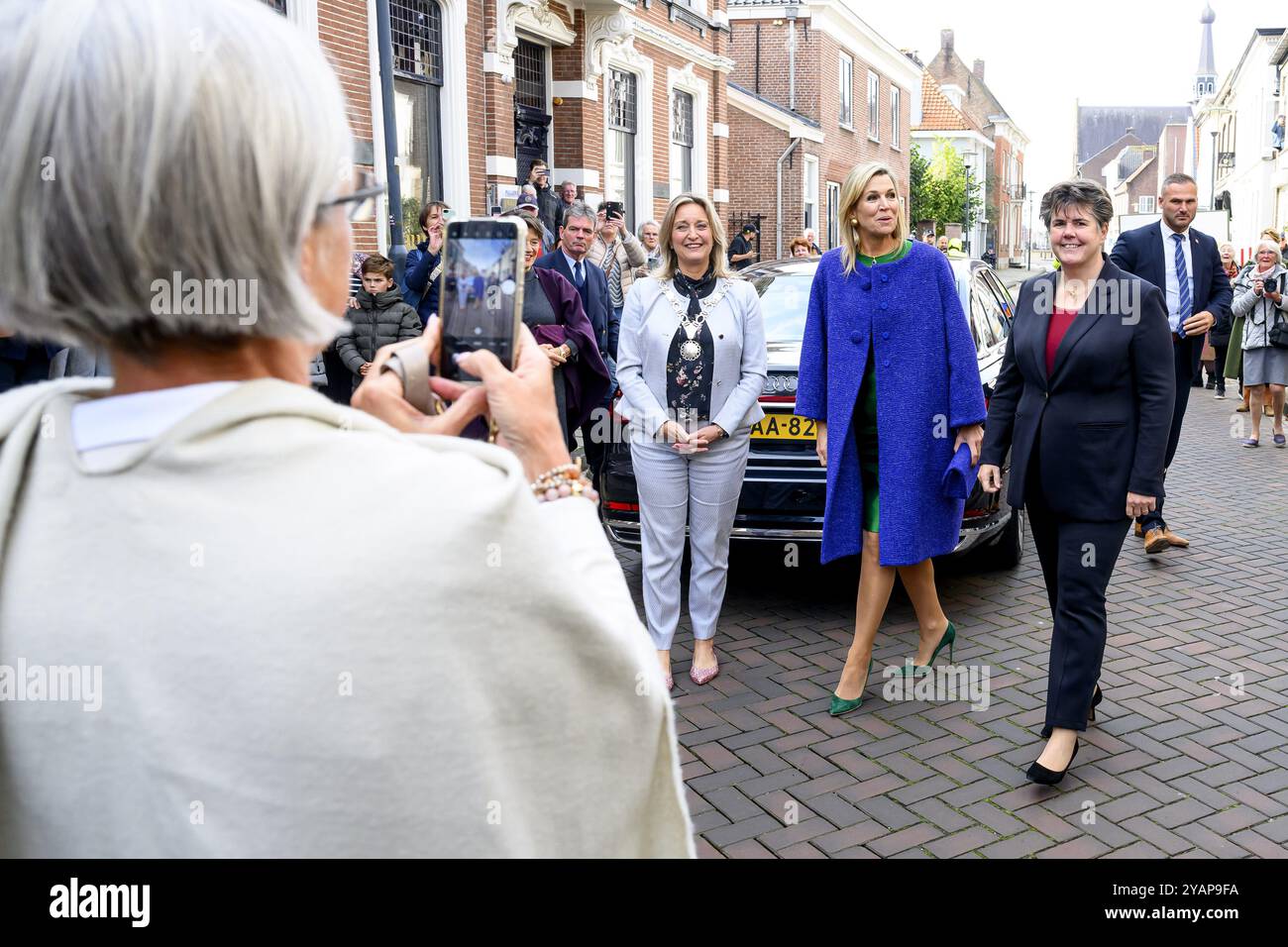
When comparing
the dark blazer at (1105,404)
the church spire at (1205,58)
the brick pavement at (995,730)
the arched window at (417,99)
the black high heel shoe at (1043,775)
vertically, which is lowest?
the brick pavement at (995,730)

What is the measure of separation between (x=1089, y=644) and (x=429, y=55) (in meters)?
11.6

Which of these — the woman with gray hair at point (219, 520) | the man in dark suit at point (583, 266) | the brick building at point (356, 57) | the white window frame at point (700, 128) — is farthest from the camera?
the white window frame at point (700, 128)

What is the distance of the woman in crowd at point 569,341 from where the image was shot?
19.6ft

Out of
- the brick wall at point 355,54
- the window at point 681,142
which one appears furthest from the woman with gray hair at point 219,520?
the window at point 681,142

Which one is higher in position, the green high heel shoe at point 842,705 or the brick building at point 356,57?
the brick building at point 356,57

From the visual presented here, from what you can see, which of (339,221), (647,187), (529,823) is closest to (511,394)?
(339,221)

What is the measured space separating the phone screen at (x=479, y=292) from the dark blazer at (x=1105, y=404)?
281 centimetres

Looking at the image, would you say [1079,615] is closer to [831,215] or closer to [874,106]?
[831,215]

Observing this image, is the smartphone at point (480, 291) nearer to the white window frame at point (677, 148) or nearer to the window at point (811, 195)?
the white window frame at point (677, 148)

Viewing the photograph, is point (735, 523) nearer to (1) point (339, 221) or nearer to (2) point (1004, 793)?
(2) point (1004, 793)

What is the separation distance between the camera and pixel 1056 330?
4.08m

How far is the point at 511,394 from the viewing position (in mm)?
1301

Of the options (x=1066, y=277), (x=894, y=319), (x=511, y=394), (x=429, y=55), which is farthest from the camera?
(x=429, y=55)

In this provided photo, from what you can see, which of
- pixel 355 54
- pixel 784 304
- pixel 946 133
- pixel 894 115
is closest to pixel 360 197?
pixel 784 304
